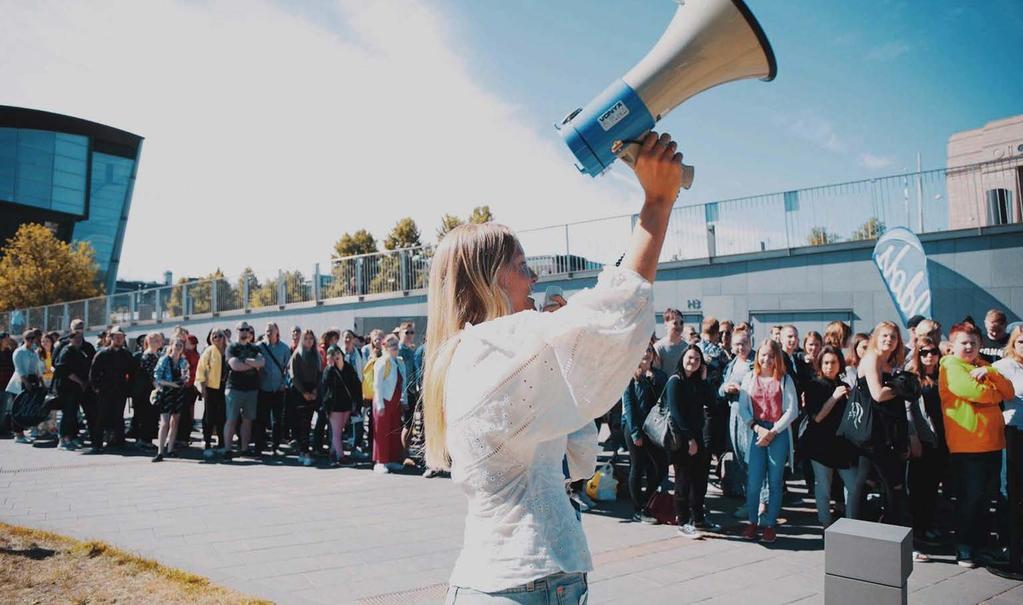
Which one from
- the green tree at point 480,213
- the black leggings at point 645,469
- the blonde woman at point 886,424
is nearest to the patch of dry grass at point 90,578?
the black leggings at point 645,469

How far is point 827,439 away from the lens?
597 cm

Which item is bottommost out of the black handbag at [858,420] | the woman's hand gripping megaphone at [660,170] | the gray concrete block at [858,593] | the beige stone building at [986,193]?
the gray concrete block at [858,593]

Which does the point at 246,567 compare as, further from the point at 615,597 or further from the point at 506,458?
the point at 506,458

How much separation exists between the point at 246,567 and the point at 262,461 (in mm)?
5732

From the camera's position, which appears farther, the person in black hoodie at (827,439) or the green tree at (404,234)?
the green tree at (404,234)

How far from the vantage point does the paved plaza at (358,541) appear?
477 centimetres

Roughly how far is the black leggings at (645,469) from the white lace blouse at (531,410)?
5.62 metres

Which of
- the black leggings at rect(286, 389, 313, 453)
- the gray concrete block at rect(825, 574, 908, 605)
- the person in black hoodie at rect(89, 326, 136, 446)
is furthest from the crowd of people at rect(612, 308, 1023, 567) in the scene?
the person in black hoodie at rect(89, 326, 136, 446)

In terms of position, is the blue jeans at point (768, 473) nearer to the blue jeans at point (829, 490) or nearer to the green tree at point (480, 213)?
the blue jeans at point (829, 490)

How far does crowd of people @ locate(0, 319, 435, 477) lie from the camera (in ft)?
33.4

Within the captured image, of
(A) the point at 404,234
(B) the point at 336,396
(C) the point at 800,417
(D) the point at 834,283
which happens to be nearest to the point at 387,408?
(B) the point at 336,396

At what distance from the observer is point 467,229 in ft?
5.39

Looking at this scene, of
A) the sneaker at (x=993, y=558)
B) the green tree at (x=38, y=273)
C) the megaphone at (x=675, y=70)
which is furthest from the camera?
the green tree at (x=38, y=273)

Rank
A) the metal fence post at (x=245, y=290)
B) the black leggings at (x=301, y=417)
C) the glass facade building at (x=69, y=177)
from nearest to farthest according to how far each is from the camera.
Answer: the black leggings at (x=301, y=417)
the metal fence post at (x=245, y=290)
the glass facade building at (x=69, y=177)
